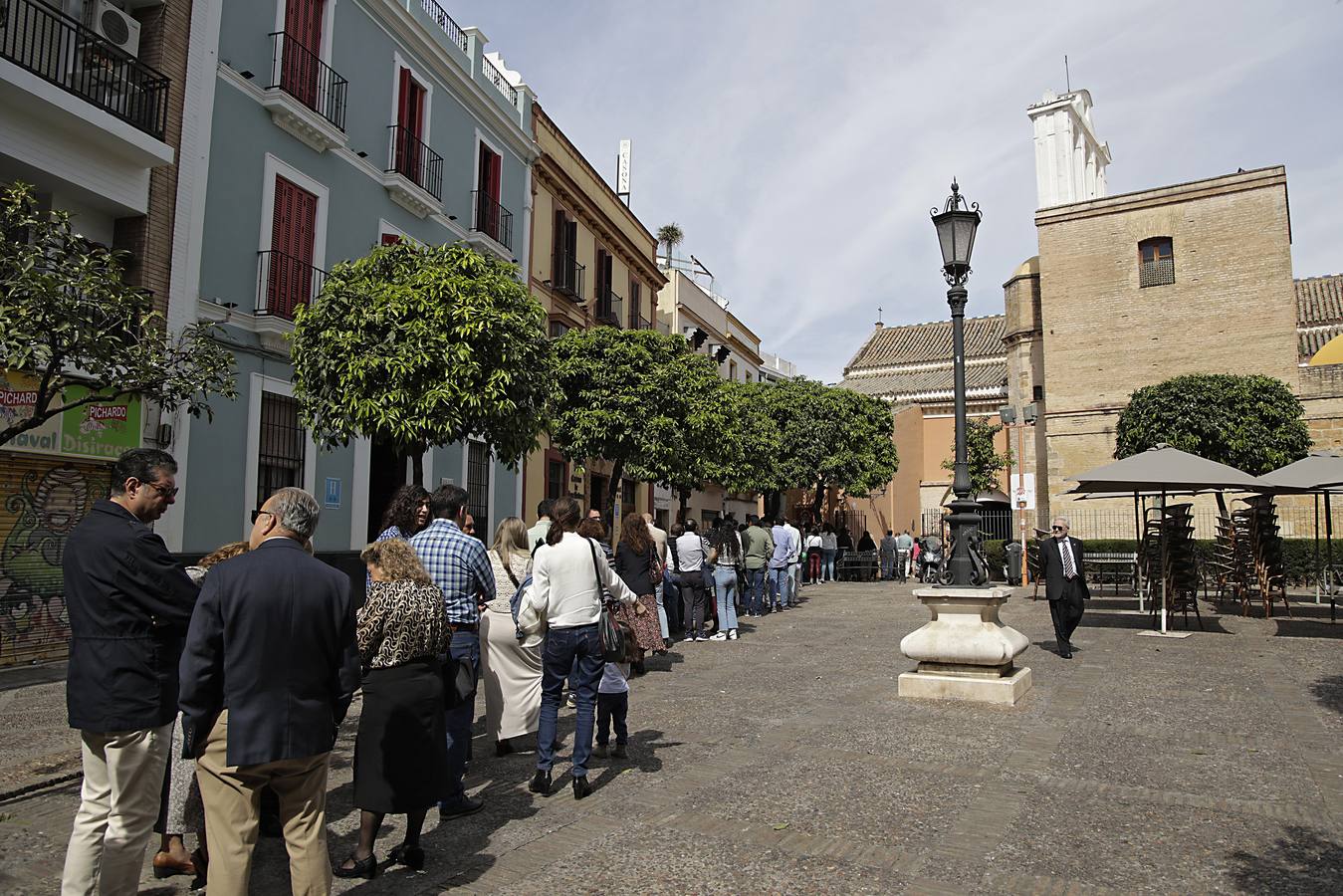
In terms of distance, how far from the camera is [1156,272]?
28.9 m

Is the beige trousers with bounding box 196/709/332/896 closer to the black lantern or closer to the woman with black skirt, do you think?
the woman with black skirt

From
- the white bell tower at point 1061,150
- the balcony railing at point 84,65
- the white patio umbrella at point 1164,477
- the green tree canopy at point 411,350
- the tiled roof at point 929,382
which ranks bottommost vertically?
the white patio umbrella at point 1164,477

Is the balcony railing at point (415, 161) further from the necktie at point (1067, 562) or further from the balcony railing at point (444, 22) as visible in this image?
the necktie at point (1067, 562)

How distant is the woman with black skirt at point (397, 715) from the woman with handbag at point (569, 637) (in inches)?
47.9

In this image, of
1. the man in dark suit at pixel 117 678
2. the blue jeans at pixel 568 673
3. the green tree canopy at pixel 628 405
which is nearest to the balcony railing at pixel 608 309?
the green tree canopy at pixel 628 405

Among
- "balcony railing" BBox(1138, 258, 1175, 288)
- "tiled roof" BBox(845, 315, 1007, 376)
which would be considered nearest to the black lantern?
"balcony railing" BBox(1138, 258, 1175, 288)

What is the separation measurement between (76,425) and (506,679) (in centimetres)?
709

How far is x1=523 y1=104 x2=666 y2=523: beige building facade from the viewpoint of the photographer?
21031 mm

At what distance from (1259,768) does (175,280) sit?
12.5 m

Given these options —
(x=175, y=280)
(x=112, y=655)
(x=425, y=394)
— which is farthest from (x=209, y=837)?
(x=175, y=280)

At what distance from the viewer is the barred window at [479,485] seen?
18.3 m

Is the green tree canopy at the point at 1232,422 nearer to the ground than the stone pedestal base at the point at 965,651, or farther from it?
farther from it

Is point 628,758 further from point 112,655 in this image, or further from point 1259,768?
point 1259,768

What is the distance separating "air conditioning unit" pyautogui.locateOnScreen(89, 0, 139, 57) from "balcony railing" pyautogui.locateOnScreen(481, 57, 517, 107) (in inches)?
332
